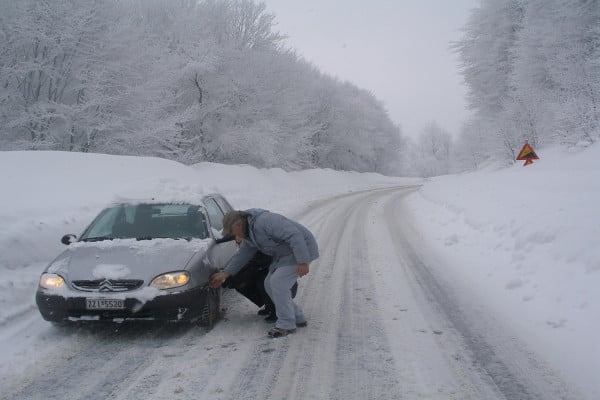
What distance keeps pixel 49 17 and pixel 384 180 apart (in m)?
47.0

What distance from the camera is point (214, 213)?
6242 millimetres

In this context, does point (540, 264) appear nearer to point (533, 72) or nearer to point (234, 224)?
point (234, 224)

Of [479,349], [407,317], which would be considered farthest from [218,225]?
[479,349]

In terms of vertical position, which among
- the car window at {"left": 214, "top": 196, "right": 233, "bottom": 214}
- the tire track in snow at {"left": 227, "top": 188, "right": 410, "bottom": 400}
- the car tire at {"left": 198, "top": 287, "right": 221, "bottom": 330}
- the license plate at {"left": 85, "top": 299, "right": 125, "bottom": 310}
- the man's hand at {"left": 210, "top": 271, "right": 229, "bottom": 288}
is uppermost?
the car window at {"left": 214, "top": 196, "right": 233, "bottom": 214}

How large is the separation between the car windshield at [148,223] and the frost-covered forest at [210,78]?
13513mm

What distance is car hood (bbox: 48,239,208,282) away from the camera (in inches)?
165

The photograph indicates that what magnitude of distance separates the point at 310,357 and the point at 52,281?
9.07ft

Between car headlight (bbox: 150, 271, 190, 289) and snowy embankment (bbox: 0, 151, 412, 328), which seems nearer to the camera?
car headlight (bbox: 150, 271, 190, 289)

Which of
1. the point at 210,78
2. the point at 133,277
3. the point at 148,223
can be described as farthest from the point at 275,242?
the point at 210,78

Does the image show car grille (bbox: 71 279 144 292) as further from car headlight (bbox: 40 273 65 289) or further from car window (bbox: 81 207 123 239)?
car window (bbox: 81 207 123 239)

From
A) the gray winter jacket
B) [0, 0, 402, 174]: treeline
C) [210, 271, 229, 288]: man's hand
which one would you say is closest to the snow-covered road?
[210, 271, 229, 288]: man's hand

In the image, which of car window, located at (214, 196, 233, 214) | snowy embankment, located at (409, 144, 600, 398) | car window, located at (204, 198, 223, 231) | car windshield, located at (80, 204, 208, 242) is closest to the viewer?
snowy embankment, located at (409, 144, 600, 398)

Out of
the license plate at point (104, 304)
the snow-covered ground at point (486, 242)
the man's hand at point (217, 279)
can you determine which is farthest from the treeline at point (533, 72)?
the license plate at point (104, 304)

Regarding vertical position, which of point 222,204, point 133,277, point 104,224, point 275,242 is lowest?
point 133,277
